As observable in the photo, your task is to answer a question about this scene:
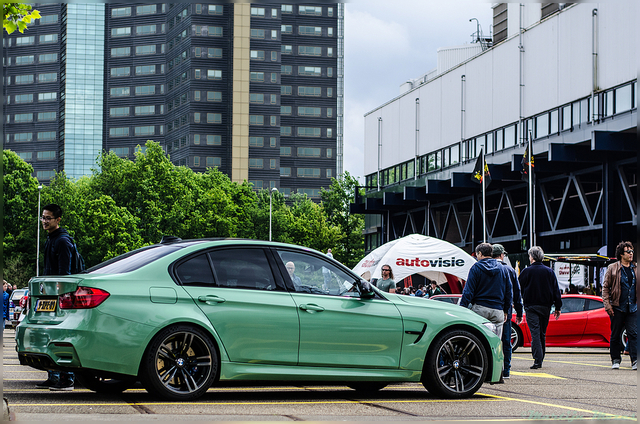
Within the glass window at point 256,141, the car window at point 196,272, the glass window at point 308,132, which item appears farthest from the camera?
the glass window at point 308,132

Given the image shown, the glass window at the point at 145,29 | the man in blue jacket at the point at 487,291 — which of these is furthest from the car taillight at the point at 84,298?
the glass window at the point at 145,29

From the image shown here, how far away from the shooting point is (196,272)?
785 cm

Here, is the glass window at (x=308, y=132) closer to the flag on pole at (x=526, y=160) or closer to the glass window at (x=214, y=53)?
the glass window at (x=214, y=53)

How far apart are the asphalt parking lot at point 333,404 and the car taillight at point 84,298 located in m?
0.80

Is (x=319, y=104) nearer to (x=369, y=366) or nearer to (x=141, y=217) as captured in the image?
(x=141, y=217)

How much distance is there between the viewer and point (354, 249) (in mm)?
78500

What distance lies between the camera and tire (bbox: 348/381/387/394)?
353 inches

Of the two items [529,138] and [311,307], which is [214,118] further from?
[311,307]

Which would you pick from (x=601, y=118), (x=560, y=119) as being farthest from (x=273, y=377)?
(x=560, y=119)

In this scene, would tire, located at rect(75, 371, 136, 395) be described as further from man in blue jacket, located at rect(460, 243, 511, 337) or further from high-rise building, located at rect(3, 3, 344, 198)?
high-rise building, located at rect(3, 3, 344, 198)

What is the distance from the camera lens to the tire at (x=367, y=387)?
896 centimetres

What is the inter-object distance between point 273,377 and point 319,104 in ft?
390

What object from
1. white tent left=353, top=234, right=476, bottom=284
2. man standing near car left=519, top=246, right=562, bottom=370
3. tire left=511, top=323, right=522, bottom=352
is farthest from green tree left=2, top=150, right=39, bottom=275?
man standing near car left=519, top=246, right=562, bottom=370

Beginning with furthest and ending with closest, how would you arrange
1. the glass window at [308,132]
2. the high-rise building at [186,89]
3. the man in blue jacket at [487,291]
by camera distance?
the glass window at [308,132], the high-rise building at [186,89], the man in blue jacket at [487,291]
